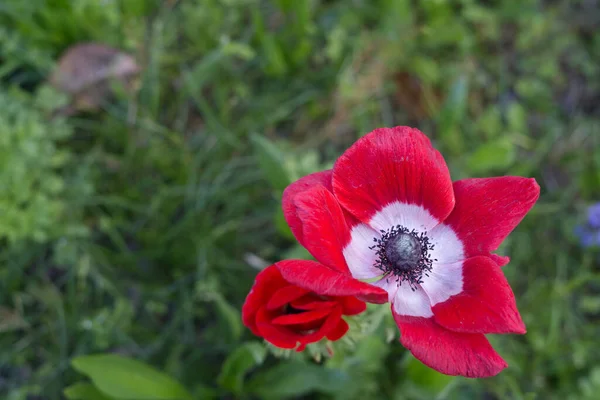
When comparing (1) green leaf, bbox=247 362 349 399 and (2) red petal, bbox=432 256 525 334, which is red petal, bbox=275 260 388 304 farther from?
(1) green leaf, bbox=247 362 349 399

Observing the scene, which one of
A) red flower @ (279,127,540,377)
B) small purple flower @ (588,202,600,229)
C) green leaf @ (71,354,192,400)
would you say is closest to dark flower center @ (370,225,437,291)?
red flower @ (279,127,540,377)

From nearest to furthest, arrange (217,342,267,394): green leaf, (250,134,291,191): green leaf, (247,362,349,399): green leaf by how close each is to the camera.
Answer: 1. (217,342,267,394): green leaf
2. (247,362,349,399): green leaf
3. (250,134,291,191): green leaf

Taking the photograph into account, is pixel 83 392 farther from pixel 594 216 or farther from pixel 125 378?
pixel 594 216

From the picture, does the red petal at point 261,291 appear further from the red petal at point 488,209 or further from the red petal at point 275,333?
the red petal at point 488,209

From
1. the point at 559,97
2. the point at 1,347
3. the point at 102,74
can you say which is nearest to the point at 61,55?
the point at 102,74

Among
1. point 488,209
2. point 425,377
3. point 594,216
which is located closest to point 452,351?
point 488,209

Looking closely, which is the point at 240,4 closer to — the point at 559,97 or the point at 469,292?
the point at 559,97

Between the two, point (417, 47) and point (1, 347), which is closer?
point (1, 347)
